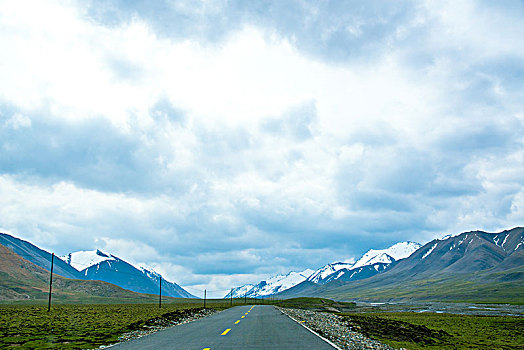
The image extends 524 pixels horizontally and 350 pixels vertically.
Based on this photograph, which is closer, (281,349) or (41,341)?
(281,349)

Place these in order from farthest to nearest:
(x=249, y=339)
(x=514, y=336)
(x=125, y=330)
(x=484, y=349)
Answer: (x=514, y=336)
(x=484, y=349)
(x=125, y=330)
(x=249, y=339)

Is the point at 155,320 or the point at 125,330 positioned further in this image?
the point at 155,320

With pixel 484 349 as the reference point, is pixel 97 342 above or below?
above

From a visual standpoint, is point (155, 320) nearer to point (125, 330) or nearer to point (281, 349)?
point (125, 330)

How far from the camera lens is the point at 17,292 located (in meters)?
193

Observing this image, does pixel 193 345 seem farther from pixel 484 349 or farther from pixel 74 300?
pixel 74 300

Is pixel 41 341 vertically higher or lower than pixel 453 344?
higher

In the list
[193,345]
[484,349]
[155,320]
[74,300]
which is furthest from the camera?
[74,300]

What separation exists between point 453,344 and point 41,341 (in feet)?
113

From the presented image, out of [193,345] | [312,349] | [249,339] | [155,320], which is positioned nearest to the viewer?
[312,349]

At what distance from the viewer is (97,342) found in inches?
953

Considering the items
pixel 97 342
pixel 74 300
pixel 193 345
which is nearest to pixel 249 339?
pixel 193 345

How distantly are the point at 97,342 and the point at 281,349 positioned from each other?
12.4 m

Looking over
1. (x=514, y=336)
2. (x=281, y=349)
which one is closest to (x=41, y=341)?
(x=281, y=349)
